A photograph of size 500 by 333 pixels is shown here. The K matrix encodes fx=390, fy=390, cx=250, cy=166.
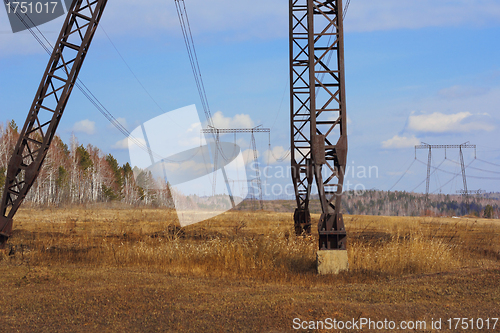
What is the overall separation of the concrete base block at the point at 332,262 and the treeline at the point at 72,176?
48.9 metres

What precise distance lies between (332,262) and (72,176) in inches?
2791

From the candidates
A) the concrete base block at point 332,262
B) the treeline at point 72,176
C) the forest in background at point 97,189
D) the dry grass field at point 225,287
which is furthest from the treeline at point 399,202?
the concrete base block at point 332,262

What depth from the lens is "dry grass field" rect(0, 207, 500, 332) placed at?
20.9 ft

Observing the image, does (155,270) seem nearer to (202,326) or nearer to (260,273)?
(260,273)

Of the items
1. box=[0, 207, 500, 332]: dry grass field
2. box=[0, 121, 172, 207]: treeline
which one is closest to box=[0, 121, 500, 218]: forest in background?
box=[0, 121, 172, 207]: treeline

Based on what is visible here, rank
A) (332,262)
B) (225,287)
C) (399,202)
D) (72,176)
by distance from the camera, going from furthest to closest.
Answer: (399,202) → (72,176) → (332,262) → (225,287)

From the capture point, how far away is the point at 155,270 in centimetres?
1100

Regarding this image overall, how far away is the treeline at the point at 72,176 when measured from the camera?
6003cm

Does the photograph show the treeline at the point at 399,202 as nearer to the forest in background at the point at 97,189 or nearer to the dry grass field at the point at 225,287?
the forest in background at the point at 97,189

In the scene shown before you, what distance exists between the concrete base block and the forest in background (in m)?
33.8

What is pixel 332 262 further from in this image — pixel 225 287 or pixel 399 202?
pixel 399 202

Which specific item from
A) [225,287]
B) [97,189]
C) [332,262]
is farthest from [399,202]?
[225,287]

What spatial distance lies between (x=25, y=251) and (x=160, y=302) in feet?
28.5

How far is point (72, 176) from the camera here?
237 ft
